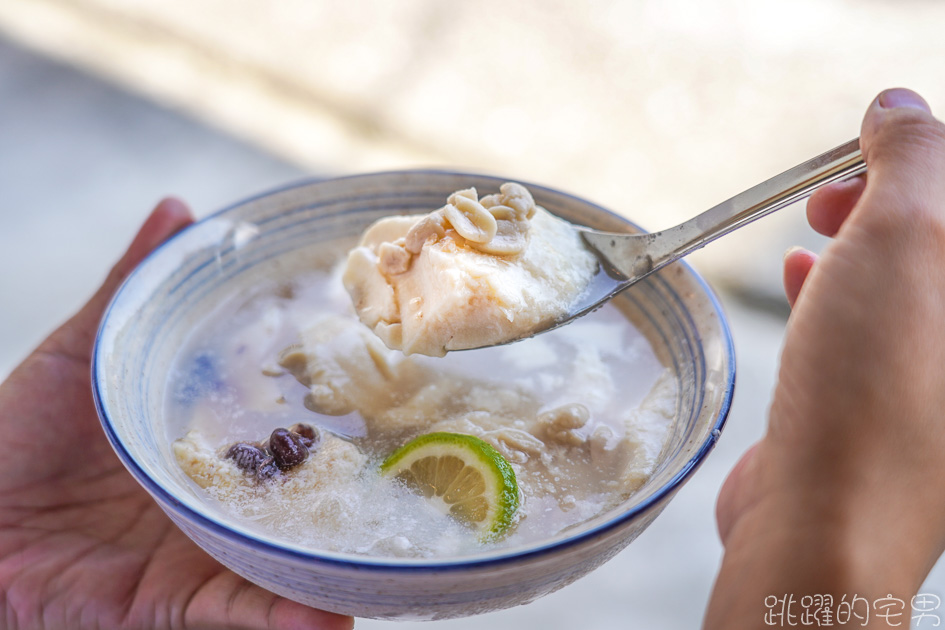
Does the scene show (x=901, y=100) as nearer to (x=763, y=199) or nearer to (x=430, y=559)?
(x=763, y=199)

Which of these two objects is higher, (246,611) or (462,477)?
(462,477)

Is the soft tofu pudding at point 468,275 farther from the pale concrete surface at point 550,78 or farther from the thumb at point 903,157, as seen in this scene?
the pale concrete surface at point 550,78

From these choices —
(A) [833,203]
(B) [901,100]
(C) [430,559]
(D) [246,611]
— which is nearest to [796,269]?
(A) [833,203]

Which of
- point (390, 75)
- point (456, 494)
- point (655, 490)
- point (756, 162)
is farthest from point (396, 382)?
point (390, 75)

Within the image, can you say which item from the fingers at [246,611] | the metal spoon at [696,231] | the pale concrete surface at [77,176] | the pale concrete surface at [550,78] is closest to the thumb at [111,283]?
the fingers at [246,611]

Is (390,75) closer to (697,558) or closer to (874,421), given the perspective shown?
(697,558)

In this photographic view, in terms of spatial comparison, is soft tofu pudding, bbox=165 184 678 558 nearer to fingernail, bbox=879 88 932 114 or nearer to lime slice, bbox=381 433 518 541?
lime slice, bbox=381 433 518 541

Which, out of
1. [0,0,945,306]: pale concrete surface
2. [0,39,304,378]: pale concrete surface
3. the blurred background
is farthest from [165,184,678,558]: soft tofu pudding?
[0,0,945,306]: pale concrete surface
